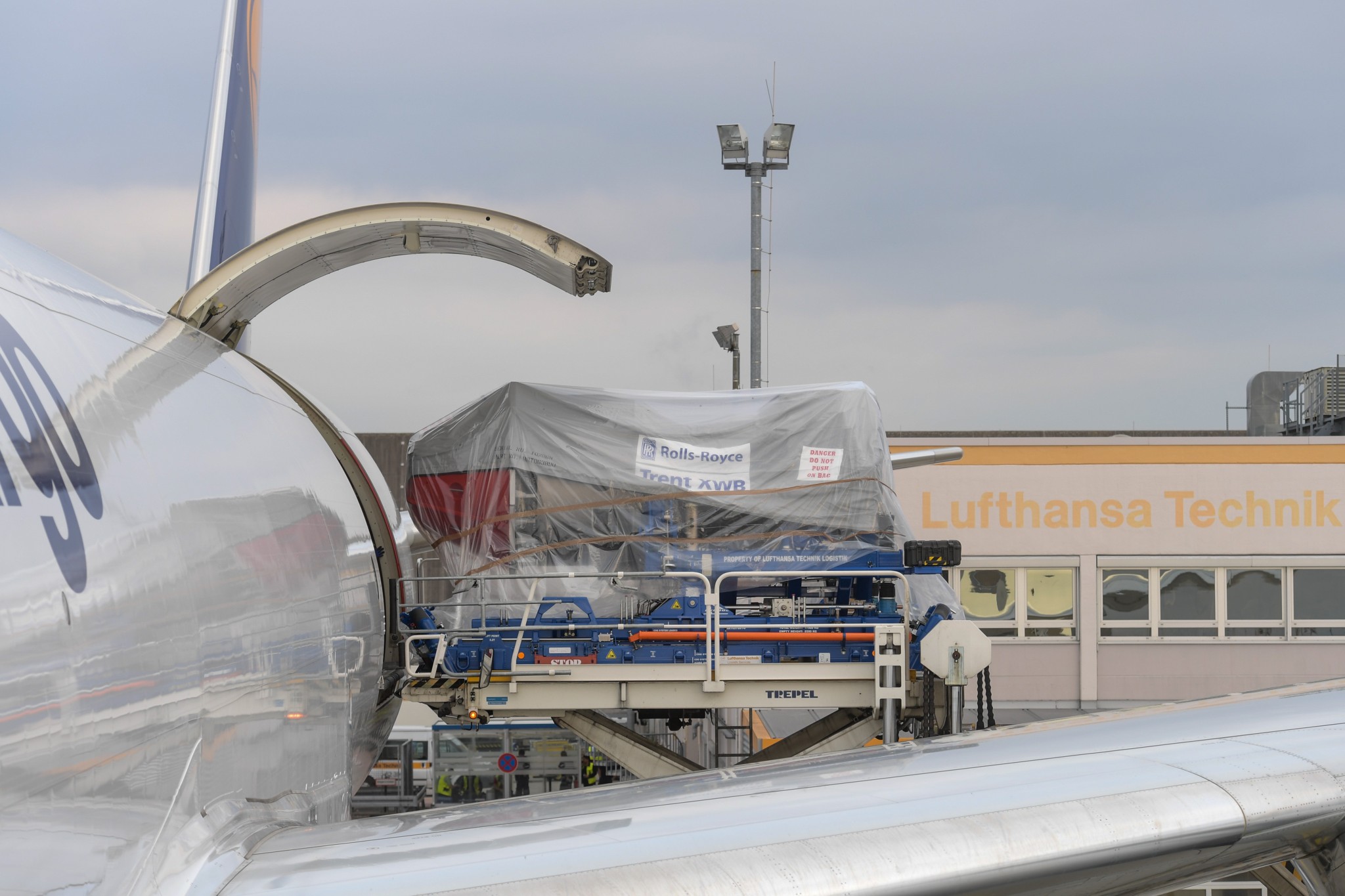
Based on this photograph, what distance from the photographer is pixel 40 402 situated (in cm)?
283

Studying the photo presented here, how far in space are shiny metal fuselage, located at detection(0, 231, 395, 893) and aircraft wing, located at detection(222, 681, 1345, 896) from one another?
0.36m

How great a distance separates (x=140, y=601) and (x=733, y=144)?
14372mm

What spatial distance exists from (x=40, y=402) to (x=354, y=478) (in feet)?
13.7

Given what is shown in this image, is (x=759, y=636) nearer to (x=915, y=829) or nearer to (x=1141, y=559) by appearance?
(x=915, y=829)

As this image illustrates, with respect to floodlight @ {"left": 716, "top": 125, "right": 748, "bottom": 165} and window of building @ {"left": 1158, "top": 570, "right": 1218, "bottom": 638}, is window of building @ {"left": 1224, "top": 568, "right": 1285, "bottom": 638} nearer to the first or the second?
window of building @ {"left": 1158, "top": 570, "right": 1218, "bottom": 638}

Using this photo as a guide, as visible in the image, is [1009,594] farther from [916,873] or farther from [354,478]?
[916,873]

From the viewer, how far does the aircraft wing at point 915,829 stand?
304 centimetres

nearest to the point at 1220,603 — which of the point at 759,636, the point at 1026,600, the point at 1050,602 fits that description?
the point at 1050,602

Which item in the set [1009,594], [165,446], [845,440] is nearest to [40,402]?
[165,446]

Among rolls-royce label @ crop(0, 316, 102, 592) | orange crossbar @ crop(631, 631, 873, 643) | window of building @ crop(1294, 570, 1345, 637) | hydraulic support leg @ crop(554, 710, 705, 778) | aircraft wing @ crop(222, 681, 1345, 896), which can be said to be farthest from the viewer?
window of building @ crop(1294, 570, 1345, 637)

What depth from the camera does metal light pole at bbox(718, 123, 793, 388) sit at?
16234 millimetres

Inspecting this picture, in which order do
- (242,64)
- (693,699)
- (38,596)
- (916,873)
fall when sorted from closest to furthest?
(38,596)
(916,873)
(693,699)
(242,64)

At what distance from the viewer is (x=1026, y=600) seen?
2119 centimetres

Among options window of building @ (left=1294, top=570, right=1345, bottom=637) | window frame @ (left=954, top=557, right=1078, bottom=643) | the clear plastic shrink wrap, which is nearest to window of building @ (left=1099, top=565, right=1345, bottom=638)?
window of building @ (left=1294, top=570, right=1345, bottom=637)
